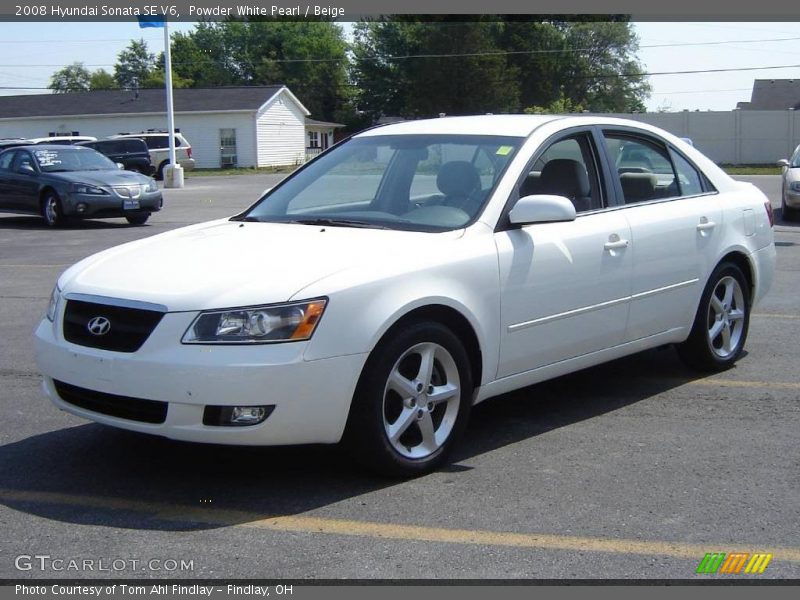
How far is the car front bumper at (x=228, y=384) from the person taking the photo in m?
4.37

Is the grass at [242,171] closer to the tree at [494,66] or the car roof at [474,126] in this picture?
the tree at [494,66]

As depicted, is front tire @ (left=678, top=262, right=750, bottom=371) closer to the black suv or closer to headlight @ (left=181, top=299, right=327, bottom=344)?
headlight @ (left=181, top=299, right=327, bottom=344)

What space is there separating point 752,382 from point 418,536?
3.38 meters

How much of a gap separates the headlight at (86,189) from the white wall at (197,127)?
38048 millimetres

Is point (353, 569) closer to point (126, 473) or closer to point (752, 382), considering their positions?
point (126, 473)

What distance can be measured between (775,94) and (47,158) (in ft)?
197

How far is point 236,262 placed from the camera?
16.0ft

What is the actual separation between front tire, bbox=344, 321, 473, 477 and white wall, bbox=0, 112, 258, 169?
171 feet

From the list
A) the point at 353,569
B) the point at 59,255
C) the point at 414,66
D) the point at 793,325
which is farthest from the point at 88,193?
the point at 414,66

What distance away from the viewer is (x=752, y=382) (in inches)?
267

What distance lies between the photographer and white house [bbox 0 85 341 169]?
5594 cm

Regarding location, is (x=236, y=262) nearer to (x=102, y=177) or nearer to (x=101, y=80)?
(x=102, y=177)

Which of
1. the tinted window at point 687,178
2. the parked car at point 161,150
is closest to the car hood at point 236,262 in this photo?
the tinted window at point 687,178

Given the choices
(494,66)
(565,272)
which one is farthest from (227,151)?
(565,272)
